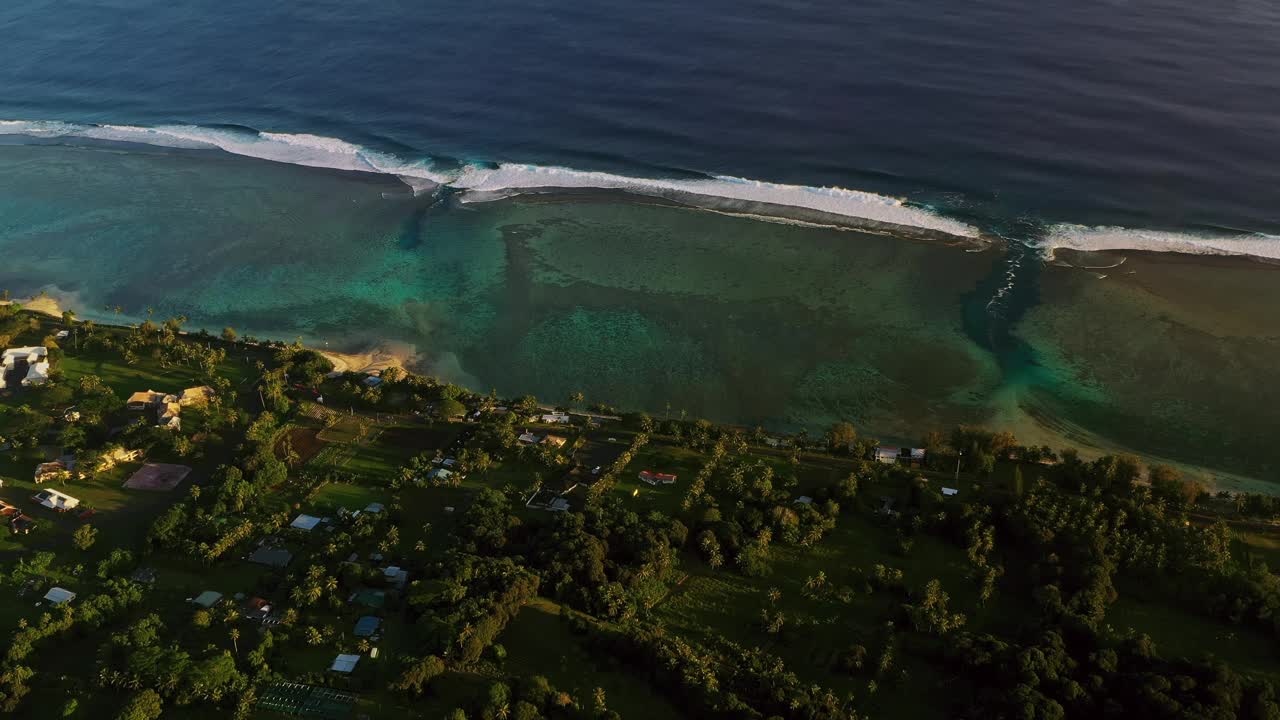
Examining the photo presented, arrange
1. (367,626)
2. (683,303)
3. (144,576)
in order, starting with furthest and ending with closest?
(683,303), (144,576), (367,626)

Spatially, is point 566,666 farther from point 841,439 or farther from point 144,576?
point 144,576

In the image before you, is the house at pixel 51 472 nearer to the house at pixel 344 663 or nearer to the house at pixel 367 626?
the house at pixel 367 626

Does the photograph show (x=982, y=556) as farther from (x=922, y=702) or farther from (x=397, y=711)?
(x=397, y=711)

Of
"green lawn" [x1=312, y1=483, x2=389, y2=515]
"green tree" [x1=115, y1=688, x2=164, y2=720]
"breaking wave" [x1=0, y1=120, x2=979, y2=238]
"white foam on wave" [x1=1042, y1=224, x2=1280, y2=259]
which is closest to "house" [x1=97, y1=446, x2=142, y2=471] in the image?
"green lawn" [x1=312, y1=483, x2=389, y2=515]

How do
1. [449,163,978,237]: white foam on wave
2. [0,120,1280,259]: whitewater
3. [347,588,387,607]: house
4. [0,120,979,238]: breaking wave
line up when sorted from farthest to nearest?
[0,120,979,238]: breaking wave
[449,163,978,237]: white foam on wave
[0,120,1280,259]: whitewater
[347,588,387,607]: house

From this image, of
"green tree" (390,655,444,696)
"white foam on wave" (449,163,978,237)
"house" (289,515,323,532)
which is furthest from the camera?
"white foam on wave" (449,163,978,237)

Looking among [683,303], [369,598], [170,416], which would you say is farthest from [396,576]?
[683,303]

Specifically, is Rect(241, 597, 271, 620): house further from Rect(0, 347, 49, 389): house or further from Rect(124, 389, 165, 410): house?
Rect(0, 347, 49, 389): house
